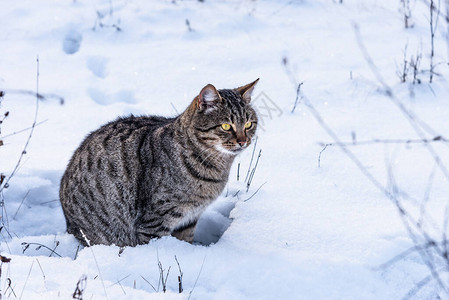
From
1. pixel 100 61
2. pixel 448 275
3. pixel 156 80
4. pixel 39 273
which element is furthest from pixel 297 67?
pixel 39 273

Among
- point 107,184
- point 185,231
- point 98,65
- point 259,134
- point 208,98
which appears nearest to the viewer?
point 208,98

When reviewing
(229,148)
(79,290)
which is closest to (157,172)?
(229,148)

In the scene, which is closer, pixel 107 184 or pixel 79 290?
pixel 79 290

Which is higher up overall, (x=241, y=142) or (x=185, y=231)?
(x=241, y=142)

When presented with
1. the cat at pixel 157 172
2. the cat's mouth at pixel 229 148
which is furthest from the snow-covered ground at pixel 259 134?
the cat's mouth at pixel 229 148

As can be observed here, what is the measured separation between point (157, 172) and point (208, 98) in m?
0.61

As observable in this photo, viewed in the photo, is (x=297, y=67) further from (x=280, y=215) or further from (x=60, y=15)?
(x=60, y=15)

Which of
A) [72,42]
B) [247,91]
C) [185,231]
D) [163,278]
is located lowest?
[185,231]

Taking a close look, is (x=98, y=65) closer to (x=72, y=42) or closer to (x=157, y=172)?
(x=72, y=42)

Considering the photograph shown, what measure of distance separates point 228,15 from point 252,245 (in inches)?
170

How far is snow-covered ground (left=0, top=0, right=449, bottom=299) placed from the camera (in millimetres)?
2920

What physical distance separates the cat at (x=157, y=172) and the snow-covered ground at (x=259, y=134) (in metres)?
0.23

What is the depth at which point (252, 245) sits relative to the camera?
3.32 meters

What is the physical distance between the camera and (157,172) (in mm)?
3447
